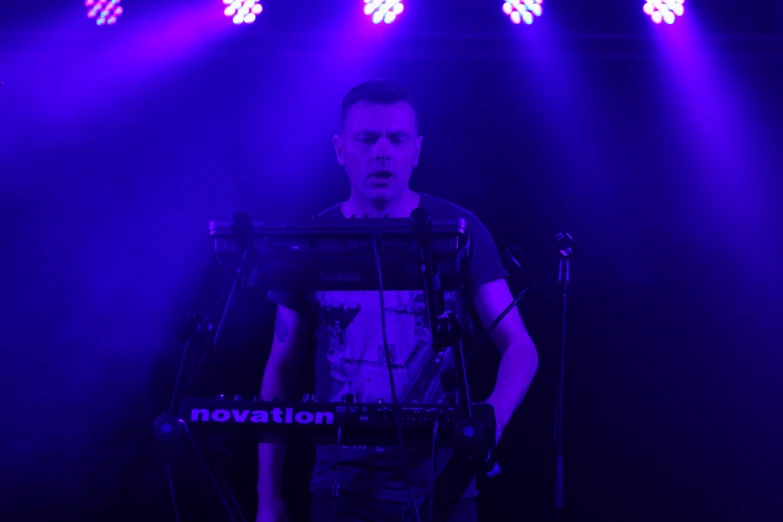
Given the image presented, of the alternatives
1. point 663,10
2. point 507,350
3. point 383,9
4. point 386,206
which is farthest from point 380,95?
point 663,10

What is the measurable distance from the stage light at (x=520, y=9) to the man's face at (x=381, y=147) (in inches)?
55.9

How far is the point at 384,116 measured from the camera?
→ 2.30 meters

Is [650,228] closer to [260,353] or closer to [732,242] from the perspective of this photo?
[732,242]

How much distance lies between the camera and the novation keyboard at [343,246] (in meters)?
1.66

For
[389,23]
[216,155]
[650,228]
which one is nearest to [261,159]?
[216,155]

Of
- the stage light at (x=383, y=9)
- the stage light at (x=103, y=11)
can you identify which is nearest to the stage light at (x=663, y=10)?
the stage light at (x=383, y=9)

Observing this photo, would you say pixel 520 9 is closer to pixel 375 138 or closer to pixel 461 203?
pixel 461 203

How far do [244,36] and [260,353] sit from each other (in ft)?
4.77

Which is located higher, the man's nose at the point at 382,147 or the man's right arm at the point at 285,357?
the man's nose at the point at 382,147

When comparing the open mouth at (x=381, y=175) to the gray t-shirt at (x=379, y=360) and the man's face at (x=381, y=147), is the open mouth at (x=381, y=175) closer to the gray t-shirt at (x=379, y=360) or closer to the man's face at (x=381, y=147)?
the man's face at (x=381, y=147)

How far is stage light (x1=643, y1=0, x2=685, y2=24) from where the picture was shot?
3492 millimetres

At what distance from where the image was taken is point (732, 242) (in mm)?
3586

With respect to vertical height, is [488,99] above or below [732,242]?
above

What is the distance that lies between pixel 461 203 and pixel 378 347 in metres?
1.59
